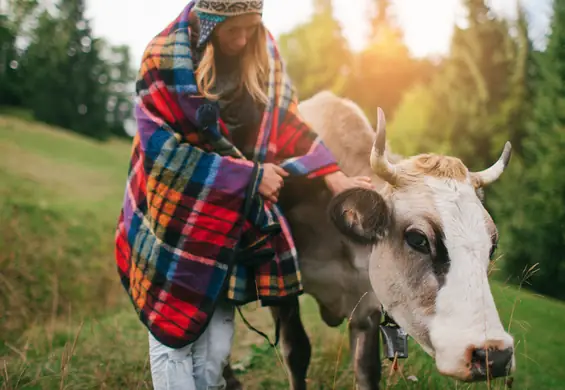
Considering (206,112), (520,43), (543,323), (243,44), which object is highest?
(520,43)

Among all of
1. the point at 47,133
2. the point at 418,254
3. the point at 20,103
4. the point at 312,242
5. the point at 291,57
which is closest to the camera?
the point at 418,254

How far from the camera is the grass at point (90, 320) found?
3617mm

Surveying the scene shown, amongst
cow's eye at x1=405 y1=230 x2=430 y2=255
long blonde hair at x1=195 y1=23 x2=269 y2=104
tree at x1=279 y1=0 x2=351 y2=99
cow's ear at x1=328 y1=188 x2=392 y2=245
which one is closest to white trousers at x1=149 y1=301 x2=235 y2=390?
cow's ear at x1=328 y1=188 x2=392 y2=245

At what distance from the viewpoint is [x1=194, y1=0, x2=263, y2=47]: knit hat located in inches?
95.9

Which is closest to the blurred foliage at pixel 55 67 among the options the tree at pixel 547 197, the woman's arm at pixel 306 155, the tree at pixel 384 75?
the tree at pixel 384 75

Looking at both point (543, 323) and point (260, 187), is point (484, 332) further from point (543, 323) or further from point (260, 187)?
point (543, 323)

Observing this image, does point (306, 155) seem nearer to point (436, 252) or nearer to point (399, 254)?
point (399, 254)

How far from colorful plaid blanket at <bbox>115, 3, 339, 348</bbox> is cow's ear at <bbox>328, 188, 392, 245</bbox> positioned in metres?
0.29

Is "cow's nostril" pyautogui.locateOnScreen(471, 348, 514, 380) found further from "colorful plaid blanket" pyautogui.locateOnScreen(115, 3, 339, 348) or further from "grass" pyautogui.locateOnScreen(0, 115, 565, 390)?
"colorful plaid blanket" pyautogui.locateOnScreen(115, 3, 339, 348)

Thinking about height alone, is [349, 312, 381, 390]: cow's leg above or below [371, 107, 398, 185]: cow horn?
below

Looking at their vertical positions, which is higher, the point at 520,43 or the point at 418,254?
Result: the point at 520,43

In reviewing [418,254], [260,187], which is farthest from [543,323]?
[260,187]

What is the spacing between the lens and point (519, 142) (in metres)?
8.70

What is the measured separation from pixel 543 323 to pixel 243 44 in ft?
11.9
